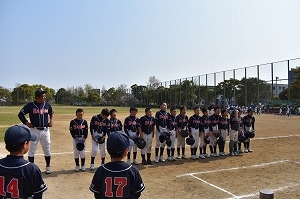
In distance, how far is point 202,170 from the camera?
27.5 ft

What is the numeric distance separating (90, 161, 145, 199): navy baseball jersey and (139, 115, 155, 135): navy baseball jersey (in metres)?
6.36

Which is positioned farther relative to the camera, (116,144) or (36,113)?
(36,113)

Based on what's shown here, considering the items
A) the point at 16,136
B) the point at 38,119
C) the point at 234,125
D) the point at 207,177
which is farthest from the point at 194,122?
the point at 16,136

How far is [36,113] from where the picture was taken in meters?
7.62

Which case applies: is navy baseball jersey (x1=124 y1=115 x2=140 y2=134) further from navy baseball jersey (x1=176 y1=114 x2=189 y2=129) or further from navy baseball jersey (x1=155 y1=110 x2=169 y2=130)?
navy baseball jersey (x1=176 y1=114 x2=189 y2=129)

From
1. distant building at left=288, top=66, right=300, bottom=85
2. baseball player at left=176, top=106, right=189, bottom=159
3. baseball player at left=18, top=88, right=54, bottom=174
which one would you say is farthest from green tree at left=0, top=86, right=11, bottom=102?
baseball player at left=18, top=88, right=54, bottom=174

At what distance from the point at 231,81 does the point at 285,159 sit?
37.0m

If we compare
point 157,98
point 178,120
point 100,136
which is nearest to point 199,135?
point 178,120

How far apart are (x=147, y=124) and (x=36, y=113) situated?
11.6 ft

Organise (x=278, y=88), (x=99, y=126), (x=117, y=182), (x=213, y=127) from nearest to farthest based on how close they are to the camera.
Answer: (x=117, y=182)
(x=99, y=126)
(x=213, y=127)
(x=278, y=88)

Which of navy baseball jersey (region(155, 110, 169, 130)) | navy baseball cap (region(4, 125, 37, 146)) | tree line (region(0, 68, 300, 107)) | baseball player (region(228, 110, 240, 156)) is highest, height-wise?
tree line (region(0, 68, 300, 107))

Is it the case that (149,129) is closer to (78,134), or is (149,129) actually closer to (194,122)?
(194,122)

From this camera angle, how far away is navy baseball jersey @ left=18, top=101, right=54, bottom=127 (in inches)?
299

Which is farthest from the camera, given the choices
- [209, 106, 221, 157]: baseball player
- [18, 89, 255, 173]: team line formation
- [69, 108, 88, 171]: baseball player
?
[209, 106, 221, 157]: baseball player
